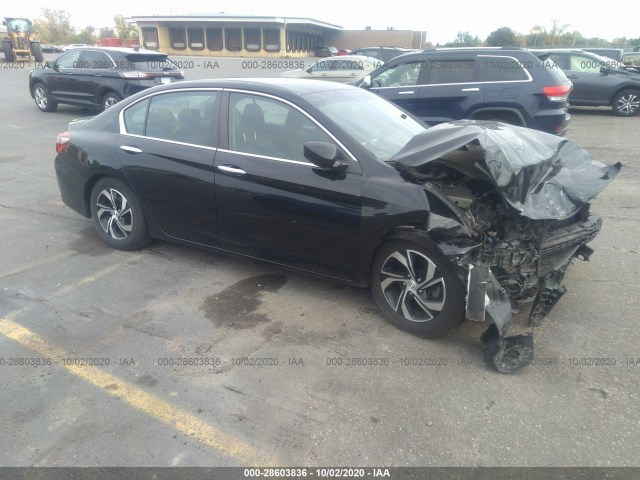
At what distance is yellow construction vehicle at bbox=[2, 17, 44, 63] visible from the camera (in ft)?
114

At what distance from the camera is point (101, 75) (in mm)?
12211

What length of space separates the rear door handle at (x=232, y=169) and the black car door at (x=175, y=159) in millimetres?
116

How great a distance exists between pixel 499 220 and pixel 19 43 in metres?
41.9

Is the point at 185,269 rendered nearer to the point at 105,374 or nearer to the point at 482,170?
the point at 105,374

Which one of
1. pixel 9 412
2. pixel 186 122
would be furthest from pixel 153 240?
pixel 9 412

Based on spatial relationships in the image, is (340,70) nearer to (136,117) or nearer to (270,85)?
(136,117)

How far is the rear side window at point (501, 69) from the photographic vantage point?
8.20 m

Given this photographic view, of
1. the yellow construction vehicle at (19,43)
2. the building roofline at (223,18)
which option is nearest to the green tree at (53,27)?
the building roofline at (223,18)

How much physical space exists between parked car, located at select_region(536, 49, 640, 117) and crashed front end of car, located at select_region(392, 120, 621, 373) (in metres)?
11.2

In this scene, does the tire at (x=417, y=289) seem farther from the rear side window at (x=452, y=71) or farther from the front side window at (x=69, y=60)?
the front side window at (x=69, y=60)

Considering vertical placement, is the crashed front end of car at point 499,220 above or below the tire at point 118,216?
above

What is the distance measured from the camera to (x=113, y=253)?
512cm

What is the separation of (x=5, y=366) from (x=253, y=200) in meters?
2.05

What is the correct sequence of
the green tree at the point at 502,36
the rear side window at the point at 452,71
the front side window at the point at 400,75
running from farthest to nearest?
the green tree at the point at 502,36
the front side window at the point at 400,75
the rear side window at the point at 452,71
